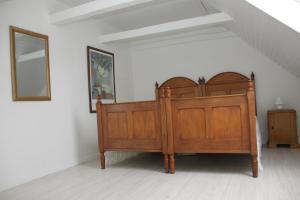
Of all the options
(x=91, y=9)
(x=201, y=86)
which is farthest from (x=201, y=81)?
(x=91, y=9)

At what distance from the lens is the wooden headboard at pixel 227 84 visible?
4.99m

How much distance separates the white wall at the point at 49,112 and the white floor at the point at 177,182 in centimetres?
24

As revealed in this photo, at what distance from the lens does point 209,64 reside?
17.4 ft

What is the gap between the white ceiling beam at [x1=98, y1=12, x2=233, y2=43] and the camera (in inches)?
149

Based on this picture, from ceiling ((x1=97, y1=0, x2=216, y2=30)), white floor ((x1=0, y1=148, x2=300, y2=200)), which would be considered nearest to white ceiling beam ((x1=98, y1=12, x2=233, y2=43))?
ceiling ((x1=97, y1=0, x2=216, y2=30))

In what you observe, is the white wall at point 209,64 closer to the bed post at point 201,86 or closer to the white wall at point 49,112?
the bed post at point 201,86

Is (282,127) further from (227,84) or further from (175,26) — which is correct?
(175,26)

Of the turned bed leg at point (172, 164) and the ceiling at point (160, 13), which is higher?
the ceiling at point (160, 13)

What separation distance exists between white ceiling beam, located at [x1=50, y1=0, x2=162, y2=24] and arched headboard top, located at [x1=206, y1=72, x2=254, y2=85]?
2.48 meters

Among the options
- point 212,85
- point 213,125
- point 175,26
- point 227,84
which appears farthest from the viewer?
point 212,85

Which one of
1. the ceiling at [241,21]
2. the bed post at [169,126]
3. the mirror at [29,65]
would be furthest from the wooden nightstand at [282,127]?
the mirror at [29,65]

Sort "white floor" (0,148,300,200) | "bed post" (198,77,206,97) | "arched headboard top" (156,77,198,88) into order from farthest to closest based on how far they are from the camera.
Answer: "arched headboard top" (156,77,198,88), "bed post" (198,77,206,97), "white floor" (0,148,300,200)

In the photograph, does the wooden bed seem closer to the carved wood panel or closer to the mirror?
the carved wood panel

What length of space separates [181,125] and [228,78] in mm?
2357
